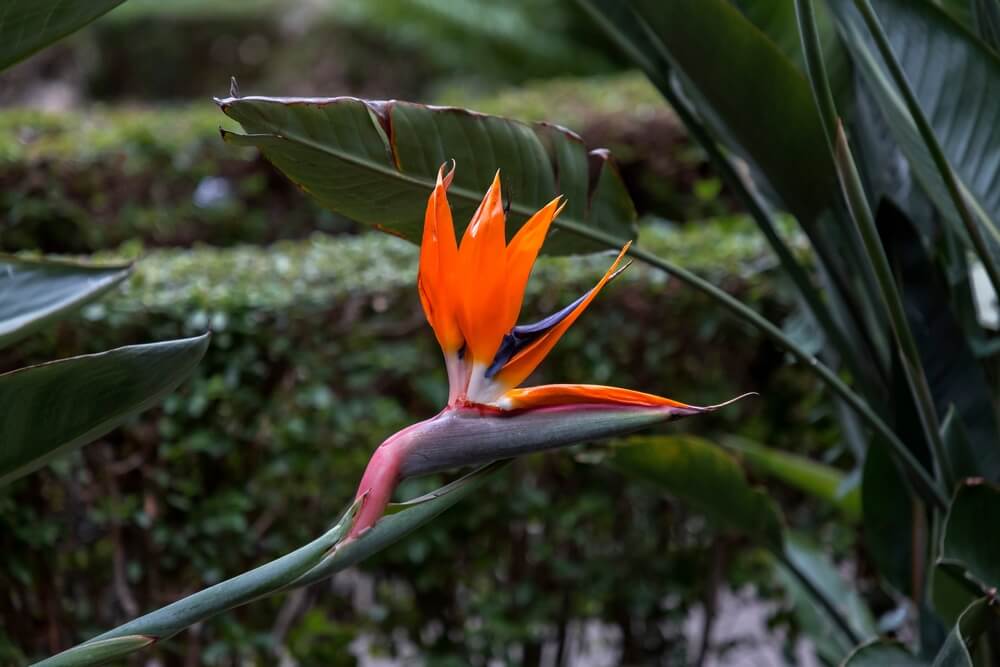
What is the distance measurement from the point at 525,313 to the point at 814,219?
0.77 metres

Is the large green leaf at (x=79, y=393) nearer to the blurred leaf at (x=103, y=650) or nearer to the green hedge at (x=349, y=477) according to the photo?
the blurred leaf at (x=103, y=650)

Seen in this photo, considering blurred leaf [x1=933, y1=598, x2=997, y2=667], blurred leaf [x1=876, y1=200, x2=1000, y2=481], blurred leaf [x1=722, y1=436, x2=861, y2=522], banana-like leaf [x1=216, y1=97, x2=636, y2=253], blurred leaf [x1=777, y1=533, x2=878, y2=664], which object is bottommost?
blurred leaf [x1=777, y1=533, x2=878, y2=664]

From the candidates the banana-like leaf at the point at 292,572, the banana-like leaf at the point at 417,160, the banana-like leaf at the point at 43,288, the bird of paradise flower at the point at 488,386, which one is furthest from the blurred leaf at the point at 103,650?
the banana-like leaf at the point at 417,160

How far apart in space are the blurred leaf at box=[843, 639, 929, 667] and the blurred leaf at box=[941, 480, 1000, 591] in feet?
0.47

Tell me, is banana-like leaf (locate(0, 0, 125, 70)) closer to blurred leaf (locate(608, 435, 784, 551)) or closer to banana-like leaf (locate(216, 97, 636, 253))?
banana-like leaf (locate(216, 97, 636, 253))

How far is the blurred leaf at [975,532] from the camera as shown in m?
1.14

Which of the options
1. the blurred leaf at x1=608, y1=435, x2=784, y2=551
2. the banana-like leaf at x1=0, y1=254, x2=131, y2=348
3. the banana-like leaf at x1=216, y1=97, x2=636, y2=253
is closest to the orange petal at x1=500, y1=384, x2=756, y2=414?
the banana-like leaf at x1=216, y1=97, x2=636, y2=253

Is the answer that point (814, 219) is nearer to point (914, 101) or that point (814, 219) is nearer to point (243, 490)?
point (914, 101)

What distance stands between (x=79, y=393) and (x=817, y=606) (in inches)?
52.8

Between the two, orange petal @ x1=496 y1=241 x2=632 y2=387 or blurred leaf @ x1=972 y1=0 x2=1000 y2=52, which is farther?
blurred leaf @ x1=972 y1=0 x2=1000 y2=52

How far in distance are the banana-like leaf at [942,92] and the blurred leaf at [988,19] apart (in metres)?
0.08

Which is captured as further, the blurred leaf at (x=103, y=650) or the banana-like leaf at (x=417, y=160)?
the banana-like leaf at (x=417, y=160)

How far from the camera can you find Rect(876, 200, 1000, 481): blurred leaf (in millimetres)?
1351

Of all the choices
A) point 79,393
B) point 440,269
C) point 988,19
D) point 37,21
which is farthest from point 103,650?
point 988,19
